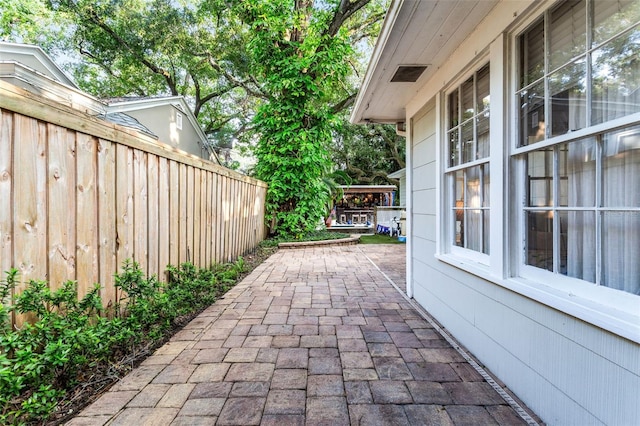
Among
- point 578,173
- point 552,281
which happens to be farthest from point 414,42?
point 552,281

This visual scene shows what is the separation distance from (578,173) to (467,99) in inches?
49.4

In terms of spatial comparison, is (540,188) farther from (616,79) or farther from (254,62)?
(254,62)

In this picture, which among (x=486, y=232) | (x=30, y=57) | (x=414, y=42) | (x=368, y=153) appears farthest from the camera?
(x=368, y=153)

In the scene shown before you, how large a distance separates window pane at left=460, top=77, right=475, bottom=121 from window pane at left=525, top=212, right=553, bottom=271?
105 cm

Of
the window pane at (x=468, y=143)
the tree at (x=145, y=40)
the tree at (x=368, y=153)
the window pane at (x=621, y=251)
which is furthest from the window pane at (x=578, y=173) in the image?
the tree at (x=368, y=153)

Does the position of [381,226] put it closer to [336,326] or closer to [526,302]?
[336,326]

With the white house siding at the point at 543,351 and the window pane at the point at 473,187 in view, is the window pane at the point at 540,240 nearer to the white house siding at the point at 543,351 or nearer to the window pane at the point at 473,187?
the white house siding at the point at 543,351

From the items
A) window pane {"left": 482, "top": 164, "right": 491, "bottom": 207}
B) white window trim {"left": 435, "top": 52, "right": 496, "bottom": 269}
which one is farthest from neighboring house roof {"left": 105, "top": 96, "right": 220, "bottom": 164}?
window pane {"left": 482, "top": 164, "right": 491, "bottom": 207}

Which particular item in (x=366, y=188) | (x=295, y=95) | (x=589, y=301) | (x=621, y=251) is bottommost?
(x=589, y=301)

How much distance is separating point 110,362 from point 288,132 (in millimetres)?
6480

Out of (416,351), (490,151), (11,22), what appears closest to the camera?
(490,151)

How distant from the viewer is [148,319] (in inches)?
87.9

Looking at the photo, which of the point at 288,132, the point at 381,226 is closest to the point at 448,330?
the point at 288,132

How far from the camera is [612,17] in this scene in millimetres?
1247
